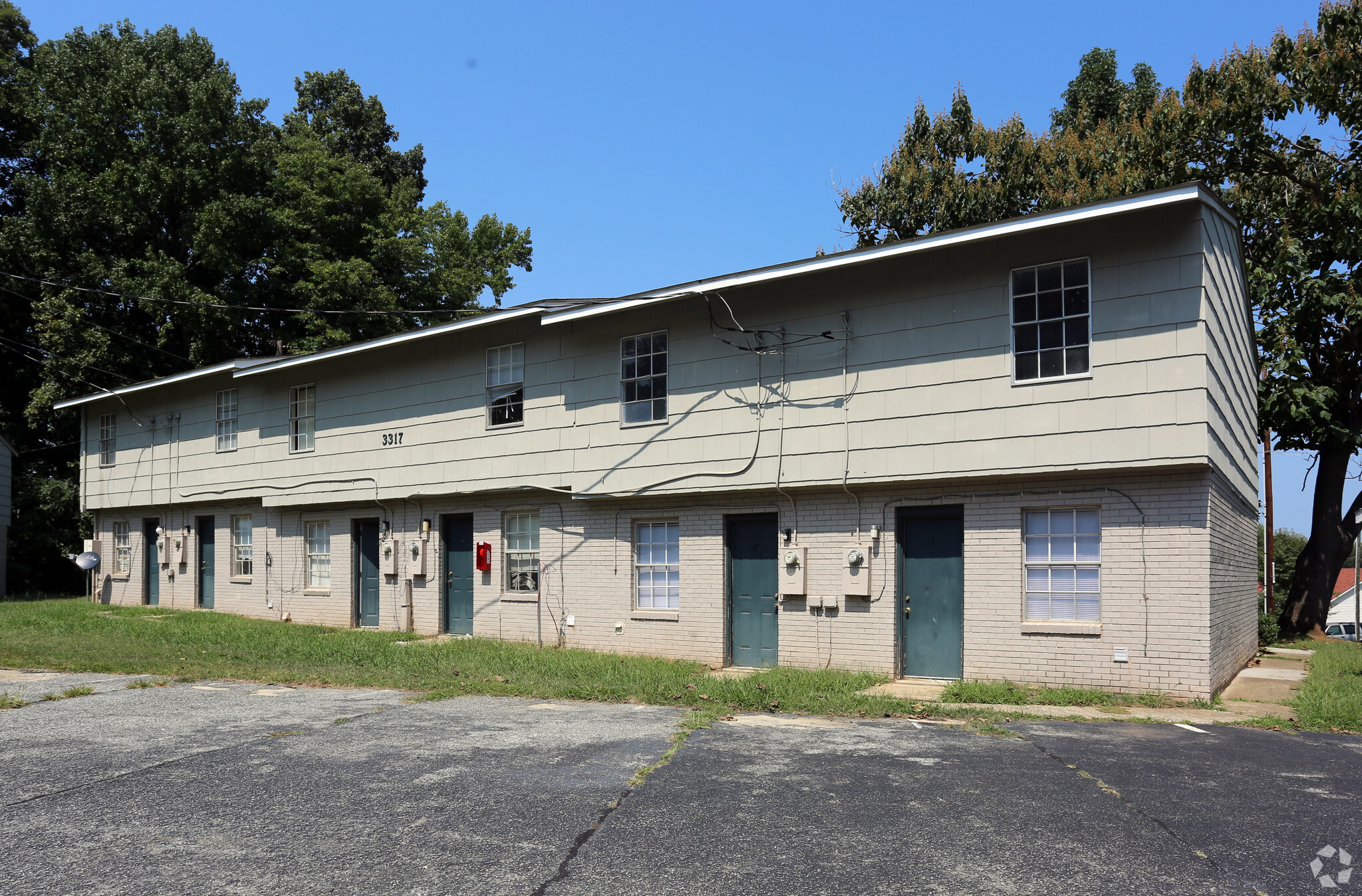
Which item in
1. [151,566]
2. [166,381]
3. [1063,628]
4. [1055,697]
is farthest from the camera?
[151,566]

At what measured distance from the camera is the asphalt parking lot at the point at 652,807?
5.23 meters

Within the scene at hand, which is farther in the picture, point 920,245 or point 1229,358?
point 1229,358

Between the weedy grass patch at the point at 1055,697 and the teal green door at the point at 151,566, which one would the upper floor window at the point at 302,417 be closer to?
the teal green door at the point at 151,566

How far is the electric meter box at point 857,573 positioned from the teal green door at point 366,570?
35.4 feet

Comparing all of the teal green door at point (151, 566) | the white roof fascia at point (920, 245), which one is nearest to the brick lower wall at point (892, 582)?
the white roof fascia at point (920, 245)

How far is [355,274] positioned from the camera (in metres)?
32.1

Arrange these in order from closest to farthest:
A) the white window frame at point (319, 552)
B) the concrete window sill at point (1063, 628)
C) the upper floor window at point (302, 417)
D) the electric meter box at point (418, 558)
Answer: the concrete window sill at point (1063, 628) → the electric meter box at point (418, 558) → the white window frame at point (319, 552) → the upper floor window at point (302, 417)

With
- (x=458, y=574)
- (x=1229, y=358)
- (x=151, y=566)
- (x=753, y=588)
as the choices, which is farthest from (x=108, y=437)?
(x=1229, y=358)

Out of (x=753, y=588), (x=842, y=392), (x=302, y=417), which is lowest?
(x=753, y=588)

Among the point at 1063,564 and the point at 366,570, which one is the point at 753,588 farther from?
the point at 366,570

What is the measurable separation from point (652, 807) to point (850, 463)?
777 cm

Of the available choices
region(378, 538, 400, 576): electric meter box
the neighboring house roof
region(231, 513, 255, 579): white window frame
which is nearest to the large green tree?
the neighboring house roof

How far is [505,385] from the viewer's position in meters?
18.1

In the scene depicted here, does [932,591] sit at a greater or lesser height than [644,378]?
lesser
